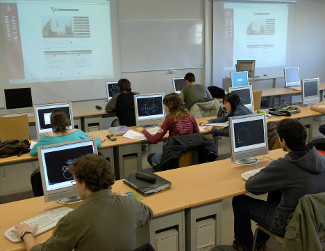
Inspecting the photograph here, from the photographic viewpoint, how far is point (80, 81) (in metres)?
6.61

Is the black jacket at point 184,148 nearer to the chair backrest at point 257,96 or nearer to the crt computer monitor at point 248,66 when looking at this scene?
the chair backrest at point 257,96

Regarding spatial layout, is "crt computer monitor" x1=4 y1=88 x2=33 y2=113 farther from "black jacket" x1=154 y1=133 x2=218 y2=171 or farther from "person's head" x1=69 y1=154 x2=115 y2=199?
"person's head" x1=69 y1=154 x2=115 y2=199

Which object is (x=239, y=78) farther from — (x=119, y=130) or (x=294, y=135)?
(x=294, y=135)

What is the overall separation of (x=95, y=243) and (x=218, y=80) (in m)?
6.91

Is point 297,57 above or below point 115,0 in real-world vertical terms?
below

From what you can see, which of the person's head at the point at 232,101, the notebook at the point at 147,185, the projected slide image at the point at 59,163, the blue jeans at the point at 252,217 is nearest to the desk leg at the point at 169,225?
the notebook at the point at 147,185

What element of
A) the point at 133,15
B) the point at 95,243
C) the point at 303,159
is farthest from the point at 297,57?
the point at 95,243

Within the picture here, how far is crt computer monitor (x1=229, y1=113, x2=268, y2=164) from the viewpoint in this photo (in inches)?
107

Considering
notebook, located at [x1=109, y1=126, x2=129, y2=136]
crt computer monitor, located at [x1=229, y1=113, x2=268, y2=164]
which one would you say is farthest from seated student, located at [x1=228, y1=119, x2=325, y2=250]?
notebook, located at [x1=109, y1=126, x2=129, y2=136]

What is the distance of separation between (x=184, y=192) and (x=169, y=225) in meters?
0.27

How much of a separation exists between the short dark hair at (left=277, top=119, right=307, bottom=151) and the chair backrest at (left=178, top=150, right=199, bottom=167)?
102cm

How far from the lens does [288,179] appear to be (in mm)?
2062

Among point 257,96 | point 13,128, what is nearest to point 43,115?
point 13,128

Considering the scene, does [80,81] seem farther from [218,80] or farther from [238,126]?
[238,126]
